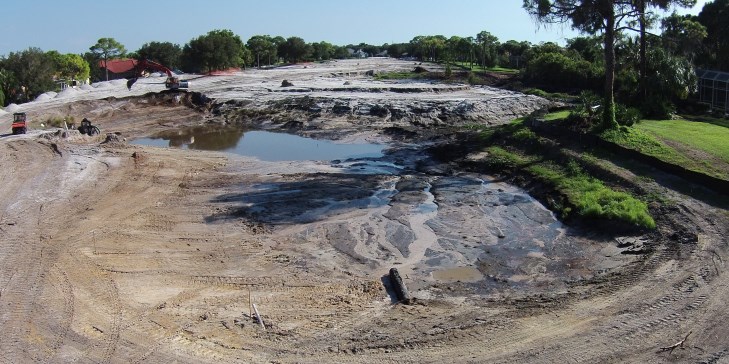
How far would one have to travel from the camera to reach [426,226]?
18.8m

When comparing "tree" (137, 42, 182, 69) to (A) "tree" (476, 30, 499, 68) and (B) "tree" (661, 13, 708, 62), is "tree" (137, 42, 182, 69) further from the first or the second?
(B) "tree" (661, 13, 708, 62)

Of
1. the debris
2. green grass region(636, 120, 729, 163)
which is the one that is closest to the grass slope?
green grass region(636, 120, 729, 163)

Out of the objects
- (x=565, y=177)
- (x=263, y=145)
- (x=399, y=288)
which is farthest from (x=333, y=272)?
(x=263, y=145)

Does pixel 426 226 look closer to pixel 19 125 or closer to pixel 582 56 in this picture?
pixel 19 125

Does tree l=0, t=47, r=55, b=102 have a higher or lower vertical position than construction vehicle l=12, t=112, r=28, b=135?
higher

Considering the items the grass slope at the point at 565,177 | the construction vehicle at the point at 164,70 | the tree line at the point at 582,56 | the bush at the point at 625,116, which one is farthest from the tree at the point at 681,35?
the construction vehicle at the point at 164,70

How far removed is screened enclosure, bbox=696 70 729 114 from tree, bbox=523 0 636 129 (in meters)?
9.57

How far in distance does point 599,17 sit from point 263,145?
65.0 ft

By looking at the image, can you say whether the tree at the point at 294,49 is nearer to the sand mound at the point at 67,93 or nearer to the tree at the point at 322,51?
the tree at the point at 322,51

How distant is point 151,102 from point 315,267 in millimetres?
38749

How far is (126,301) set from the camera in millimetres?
12742

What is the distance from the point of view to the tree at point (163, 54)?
9075 cm

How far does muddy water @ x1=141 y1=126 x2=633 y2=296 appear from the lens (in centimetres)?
1509

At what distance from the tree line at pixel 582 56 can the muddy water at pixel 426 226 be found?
9.74 m
